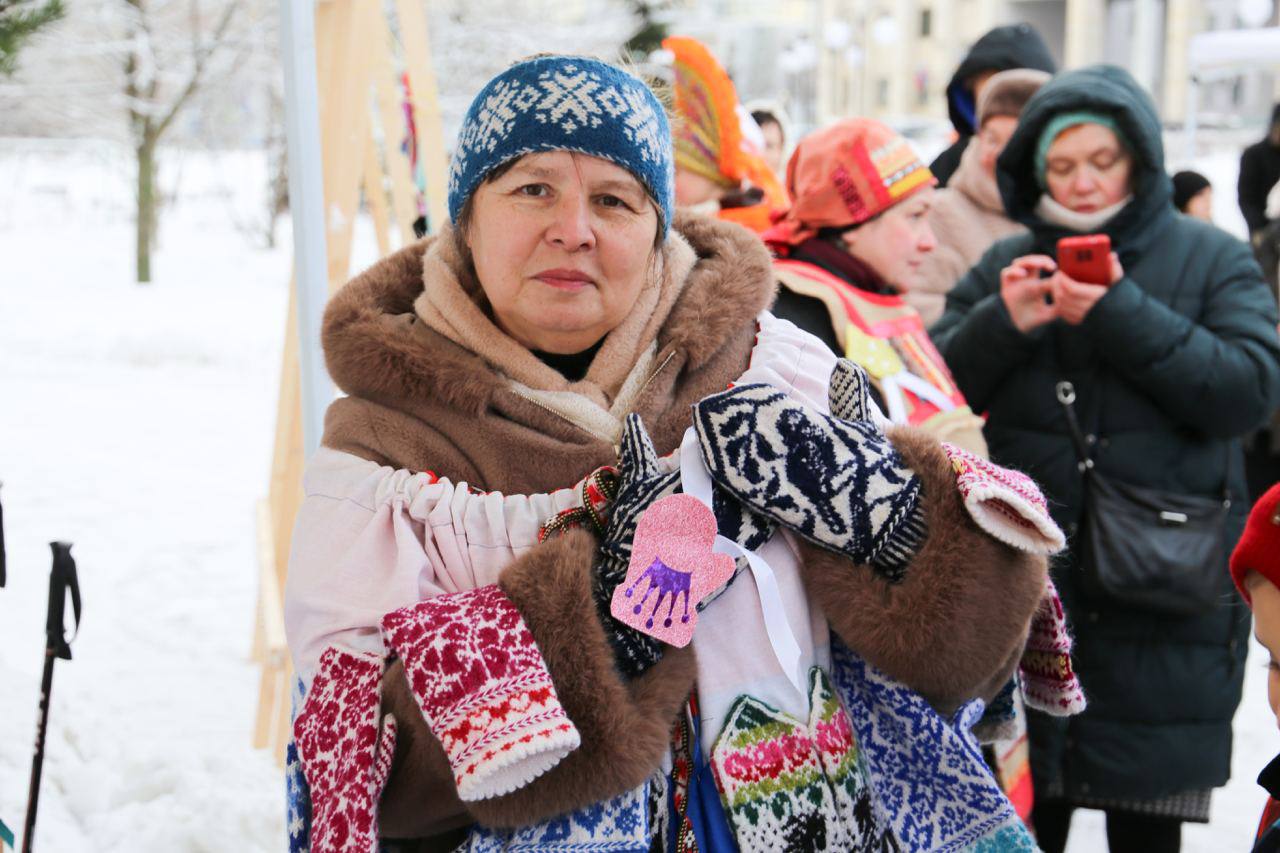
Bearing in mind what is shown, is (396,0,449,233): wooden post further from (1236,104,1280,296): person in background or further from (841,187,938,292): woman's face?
(1236,104,1280,296): person in background

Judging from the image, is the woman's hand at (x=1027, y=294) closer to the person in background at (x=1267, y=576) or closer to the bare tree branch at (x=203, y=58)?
the person in background at (x=1267, y=576)

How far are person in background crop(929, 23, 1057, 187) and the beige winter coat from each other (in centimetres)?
43

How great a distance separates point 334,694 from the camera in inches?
53.1

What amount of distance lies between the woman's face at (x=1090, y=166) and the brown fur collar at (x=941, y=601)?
4.96ft

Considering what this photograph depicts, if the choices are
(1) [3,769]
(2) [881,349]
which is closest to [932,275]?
(2) [881,349]

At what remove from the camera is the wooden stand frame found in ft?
9.52

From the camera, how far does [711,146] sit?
370cm

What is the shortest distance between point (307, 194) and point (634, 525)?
149 cm

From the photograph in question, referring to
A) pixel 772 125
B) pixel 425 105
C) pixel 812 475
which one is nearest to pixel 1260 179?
pixel 772 125

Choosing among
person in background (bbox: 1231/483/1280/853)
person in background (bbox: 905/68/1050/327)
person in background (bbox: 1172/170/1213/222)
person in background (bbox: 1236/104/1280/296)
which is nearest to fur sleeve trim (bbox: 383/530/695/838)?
person in background (bbox: 1231/483/1280/853)

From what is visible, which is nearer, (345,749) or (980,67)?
(345,749)

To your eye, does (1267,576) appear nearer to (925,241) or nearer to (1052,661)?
(1052,661)

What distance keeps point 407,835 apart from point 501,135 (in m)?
0.83

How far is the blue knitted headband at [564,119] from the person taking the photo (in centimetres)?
149
